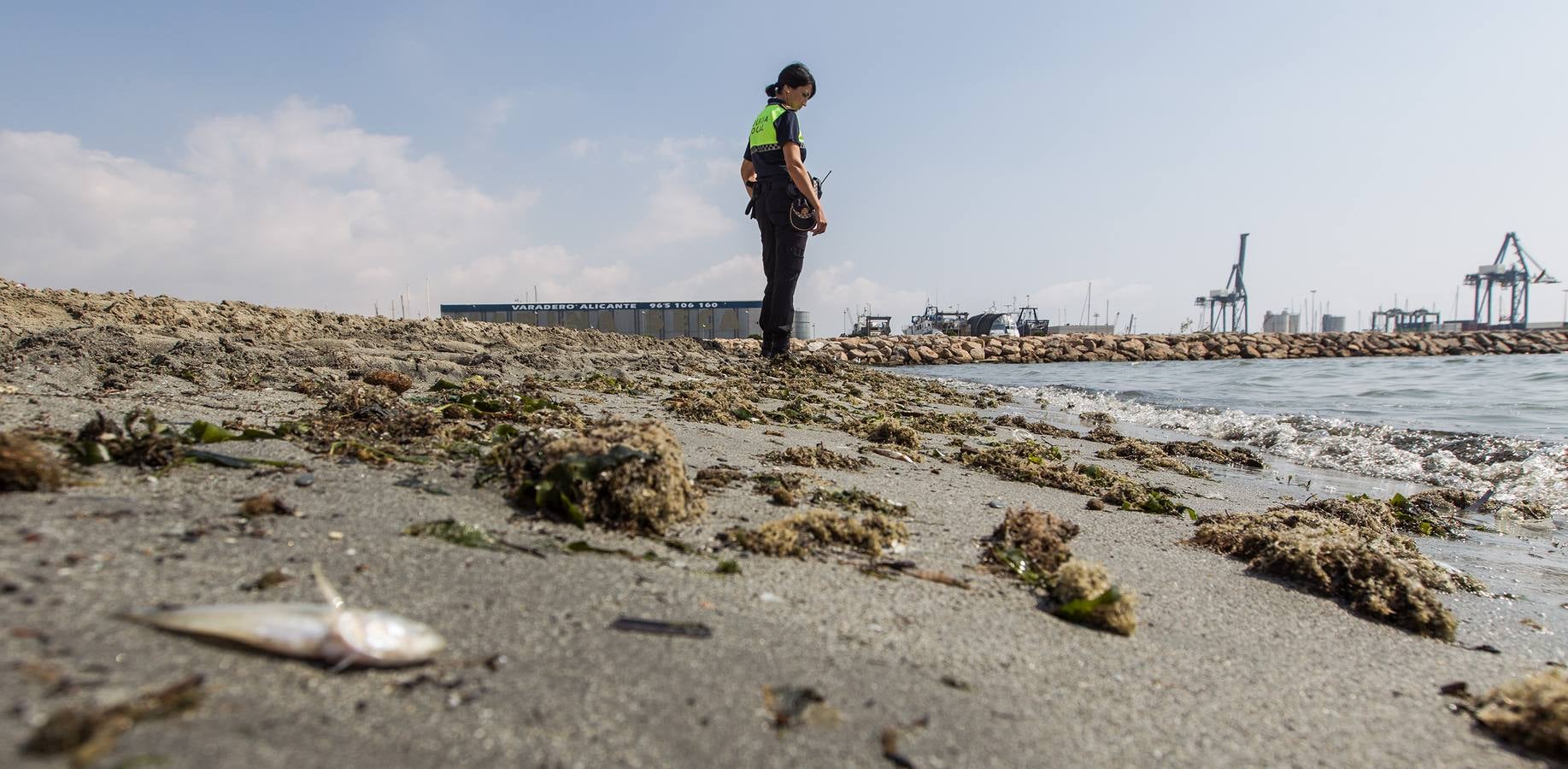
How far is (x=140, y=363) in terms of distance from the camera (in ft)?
12.8

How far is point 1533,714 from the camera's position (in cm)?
145

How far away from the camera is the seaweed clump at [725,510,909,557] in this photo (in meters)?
1.97

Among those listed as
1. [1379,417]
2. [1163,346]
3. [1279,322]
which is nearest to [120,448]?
[1379,417]

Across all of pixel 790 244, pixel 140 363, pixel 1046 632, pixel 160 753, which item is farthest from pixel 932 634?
pixel 790 244

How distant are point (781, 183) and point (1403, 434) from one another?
20.3 feet

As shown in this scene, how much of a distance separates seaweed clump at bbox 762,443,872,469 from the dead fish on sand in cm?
210

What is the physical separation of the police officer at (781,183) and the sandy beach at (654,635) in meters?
4.57

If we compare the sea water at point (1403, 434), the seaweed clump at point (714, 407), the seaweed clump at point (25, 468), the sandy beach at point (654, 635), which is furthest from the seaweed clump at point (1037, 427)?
the seaweed clump at point (25, 468)

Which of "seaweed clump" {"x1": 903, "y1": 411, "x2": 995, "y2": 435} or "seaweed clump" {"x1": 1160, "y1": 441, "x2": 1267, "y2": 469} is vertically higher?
"seaweed clump" {"x1": 903, "y1": 411, "x2": 995, "y2": 435}

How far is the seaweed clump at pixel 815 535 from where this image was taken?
1968mm

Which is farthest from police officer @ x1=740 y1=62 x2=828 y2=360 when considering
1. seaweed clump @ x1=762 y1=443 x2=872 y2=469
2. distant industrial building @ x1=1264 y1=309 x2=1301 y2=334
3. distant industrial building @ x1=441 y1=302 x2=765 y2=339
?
distant industrial building @ x1=1264 y1=309 x2=1301 y2=334

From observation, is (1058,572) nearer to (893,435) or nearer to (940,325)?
(893,435)

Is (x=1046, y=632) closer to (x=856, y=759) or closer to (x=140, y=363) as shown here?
(x=856, y=759)

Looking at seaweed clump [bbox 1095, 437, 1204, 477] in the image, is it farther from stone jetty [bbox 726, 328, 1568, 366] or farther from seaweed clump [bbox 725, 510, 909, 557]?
stone jetty [bbox 726, 328, 1568, 366]
